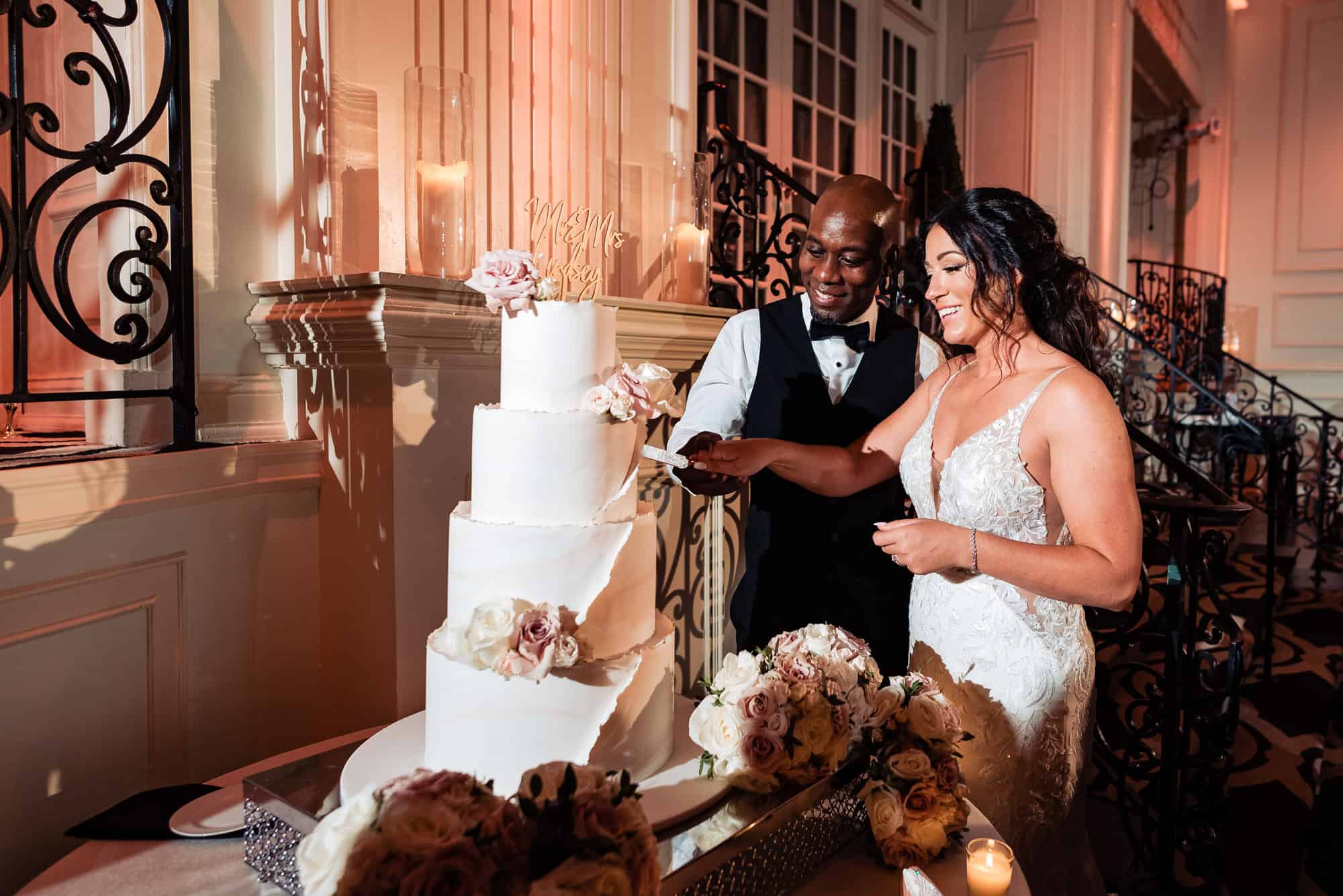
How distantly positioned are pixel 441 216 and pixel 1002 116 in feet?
24.9

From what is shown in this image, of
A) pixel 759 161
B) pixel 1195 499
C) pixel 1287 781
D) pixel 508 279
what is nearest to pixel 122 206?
pixel 508 279

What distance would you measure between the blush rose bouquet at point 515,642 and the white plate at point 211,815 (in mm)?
559

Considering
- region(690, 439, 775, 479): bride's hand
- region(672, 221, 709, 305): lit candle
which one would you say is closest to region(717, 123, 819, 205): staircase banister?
region(672, 221, 709, 305): lit candle

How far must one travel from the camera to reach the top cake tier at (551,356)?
141 cm

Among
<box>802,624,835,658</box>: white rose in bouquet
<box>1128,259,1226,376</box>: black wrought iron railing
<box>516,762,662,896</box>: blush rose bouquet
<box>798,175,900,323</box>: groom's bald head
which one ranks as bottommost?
<box>516,762,662,896</box>: blush rose bouquet

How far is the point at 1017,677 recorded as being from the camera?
1.84 m

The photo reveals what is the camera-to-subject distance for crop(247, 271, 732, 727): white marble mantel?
2.04 metres

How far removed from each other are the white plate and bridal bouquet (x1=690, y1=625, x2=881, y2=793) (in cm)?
78

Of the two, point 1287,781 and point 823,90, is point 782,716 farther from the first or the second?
point 823,90

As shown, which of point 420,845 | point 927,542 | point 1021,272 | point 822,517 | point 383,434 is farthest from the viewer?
point 822,517

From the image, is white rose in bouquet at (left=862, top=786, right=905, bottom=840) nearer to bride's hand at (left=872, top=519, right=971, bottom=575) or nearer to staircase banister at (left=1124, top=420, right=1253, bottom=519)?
bride's hand at (left=872, top=519, right=971, bottom=575)

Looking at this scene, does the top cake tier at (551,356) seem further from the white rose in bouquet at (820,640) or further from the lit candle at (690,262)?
the lit candle at (690,262)

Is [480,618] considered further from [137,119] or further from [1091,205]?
[1091,205]

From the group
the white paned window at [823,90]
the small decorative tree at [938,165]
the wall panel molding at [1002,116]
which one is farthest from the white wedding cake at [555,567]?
the wall panel molding at [1002,116]
